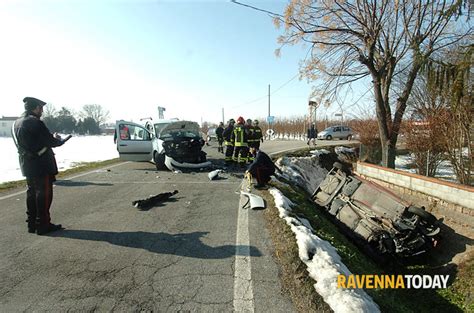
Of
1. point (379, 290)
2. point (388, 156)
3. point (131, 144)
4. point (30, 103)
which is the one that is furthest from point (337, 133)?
point (30, 103)

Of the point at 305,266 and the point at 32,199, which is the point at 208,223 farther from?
the point at 32,199

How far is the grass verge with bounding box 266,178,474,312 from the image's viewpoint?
2.79m

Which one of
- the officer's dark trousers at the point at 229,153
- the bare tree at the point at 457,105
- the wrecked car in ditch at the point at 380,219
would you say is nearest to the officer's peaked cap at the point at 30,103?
the wrecked car in ditch at the point at 380,219

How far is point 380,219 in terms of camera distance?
19.0ft

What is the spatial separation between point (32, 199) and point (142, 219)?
1.67 meters

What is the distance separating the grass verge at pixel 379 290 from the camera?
2.79m

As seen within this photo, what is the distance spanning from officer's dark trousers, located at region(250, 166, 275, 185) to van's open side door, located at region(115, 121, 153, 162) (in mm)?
5618

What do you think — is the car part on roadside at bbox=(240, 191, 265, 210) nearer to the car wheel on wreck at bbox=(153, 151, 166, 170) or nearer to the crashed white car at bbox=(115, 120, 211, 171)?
the crashed white car at bbox=(115, 120, 211, 171)

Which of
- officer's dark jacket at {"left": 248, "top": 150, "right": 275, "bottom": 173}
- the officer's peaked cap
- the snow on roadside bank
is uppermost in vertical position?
the officer's peaked cap

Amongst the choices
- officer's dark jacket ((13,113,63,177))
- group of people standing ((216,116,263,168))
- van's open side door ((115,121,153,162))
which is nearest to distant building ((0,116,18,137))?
Result: van's open side door ((115,121,153,162))

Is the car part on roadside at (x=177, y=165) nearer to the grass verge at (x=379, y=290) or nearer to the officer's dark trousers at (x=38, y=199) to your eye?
the grass verge at (x=379, y=290)

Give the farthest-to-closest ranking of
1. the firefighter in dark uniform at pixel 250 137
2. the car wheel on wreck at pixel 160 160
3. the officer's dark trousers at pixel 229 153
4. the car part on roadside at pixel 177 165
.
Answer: the officer's dark trousers at pixel 229 153, the firefighter in dark uniform at pixel 250 137, the car wheel on wreck at pixel 160 160, the car part on roadside at pixel 177 165

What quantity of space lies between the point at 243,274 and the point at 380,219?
12.9 ft

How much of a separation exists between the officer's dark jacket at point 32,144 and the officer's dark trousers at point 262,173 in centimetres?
434
